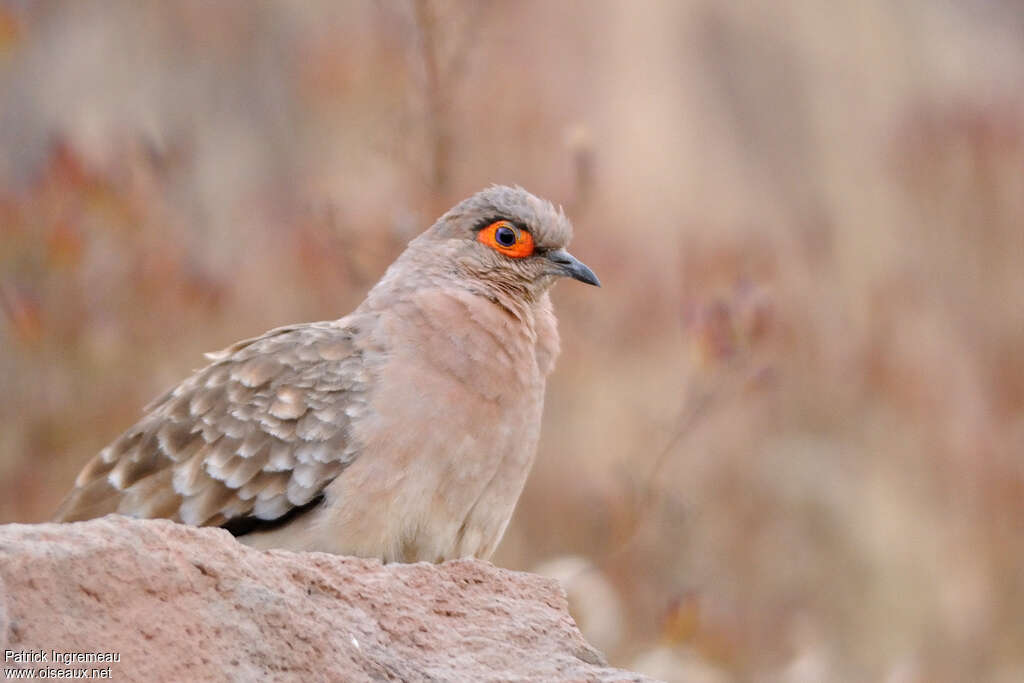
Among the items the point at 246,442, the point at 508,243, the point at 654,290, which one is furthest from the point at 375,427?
the point at 654,290

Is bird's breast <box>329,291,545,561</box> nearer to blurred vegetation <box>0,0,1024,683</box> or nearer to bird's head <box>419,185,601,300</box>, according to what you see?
bird's head <box>419,185,601,300</box>

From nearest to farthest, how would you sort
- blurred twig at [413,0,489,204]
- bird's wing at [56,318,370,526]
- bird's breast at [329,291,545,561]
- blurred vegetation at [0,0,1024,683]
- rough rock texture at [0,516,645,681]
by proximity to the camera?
rough rock texture at [0,516,645,681]
bird's breast at [329,291,545,561]
bird's wing at [56,318,370,526]
blurred vegetation at [0,0,1024,683]
blurred twig at [413,0,489,204]

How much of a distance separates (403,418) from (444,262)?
0.88m

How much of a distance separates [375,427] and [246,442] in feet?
1.77

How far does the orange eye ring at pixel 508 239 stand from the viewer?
5.69 meters

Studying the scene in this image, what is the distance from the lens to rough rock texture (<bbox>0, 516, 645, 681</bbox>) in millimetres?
2838

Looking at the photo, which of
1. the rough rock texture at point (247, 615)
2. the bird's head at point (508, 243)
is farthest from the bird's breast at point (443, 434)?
the rough rock texture at point (247, 615)

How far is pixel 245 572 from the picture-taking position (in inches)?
124

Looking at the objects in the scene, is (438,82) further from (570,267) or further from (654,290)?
(654,290)

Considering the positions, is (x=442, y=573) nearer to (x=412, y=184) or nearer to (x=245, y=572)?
(x=245, y=572)

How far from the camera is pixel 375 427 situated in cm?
499

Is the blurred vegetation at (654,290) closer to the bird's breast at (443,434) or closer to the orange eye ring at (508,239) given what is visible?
the orange eye ring at (508,239)

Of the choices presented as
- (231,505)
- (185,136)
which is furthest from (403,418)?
(185,136)

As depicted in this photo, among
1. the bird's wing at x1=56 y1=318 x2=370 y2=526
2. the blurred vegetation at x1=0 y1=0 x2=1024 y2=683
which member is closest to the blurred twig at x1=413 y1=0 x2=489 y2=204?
the blurred vegetation at x1=0 y1=0 x2=1024 y2=683
